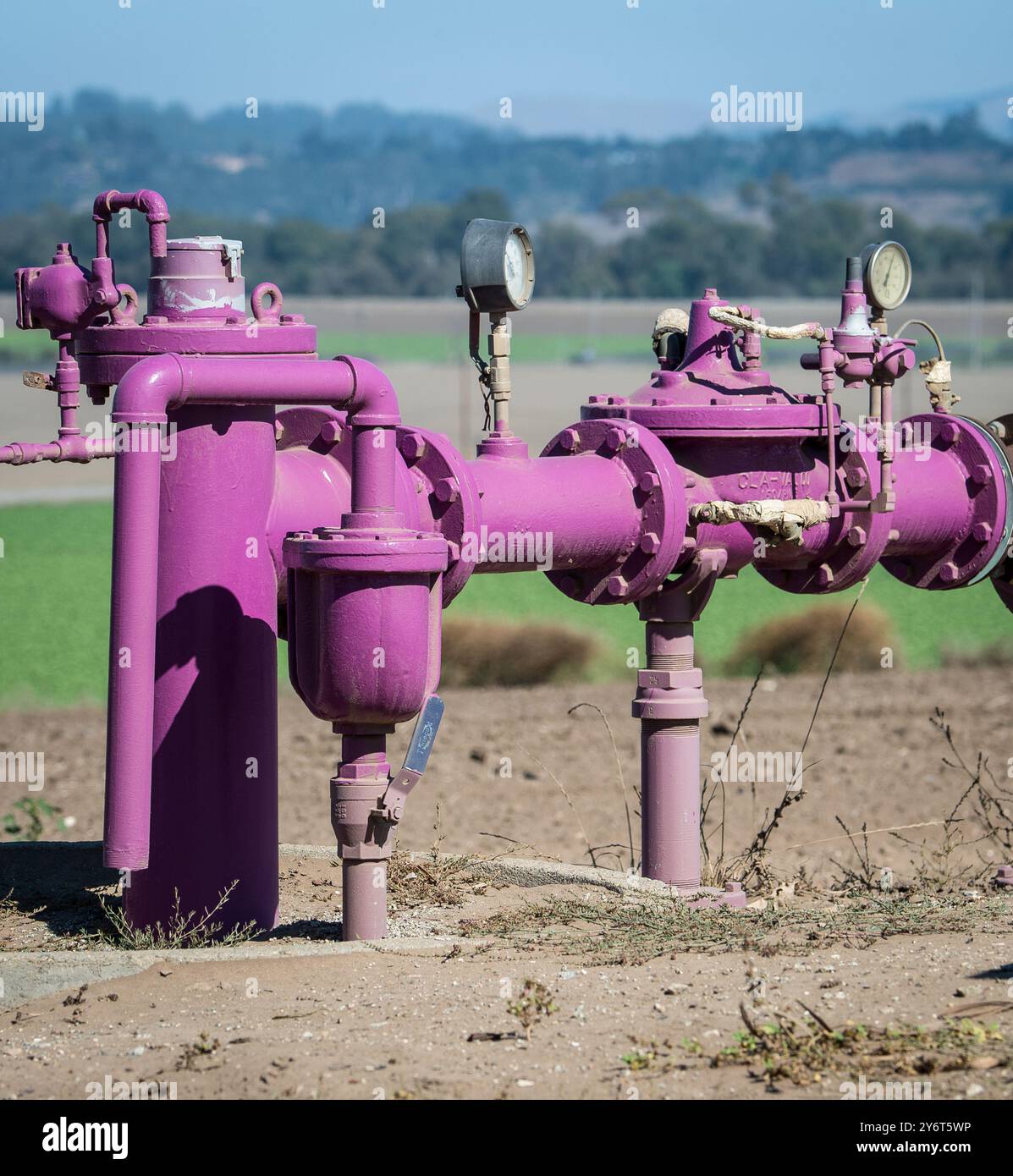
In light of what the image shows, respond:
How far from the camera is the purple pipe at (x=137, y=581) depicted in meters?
4.31

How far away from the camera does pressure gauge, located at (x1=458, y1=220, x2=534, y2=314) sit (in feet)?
16.7

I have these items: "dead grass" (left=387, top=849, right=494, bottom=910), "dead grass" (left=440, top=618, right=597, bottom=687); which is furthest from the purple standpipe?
"dead grass" (left=440, top=618, right=597, bottom=687)

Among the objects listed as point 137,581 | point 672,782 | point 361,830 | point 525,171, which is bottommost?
point 361,830

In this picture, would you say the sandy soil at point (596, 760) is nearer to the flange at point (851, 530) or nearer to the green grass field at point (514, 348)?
the flange at point (851, 530)

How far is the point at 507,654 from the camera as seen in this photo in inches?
444

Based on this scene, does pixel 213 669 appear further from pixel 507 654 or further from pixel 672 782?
pixel 507 654

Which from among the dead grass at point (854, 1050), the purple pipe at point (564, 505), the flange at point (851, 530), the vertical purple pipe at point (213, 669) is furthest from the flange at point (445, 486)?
the dead grass at point (854, 1050)

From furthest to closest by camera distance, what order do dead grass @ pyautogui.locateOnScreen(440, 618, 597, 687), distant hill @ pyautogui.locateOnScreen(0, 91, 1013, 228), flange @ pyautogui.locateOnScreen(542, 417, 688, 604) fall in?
1. distant hill @ pyautogui.locateOnScreen(0, 91, 1013, 228)
2. dead grass @ pyautogui.locateOnScreen(440, 618, 597, 687)
3. flange @ pyautogui.locateOnScreen(542, 417, 688, 604)

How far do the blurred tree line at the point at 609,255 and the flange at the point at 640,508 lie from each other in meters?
68.7

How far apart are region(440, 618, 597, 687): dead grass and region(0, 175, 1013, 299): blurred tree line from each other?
63008 mm

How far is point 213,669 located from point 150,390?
73 centimetres

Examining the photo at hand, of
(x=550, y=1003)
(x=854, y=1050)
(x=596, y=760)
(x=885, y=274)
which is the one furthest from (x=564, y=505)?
(x=596, y=760)

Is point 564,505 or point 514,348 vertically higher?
point 514,348

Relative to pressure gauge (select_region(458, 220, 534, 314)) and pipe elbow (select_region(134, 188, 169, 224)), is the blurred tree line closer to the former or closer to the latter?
pressure gauge (select_region(458, 220, 534, 314))
